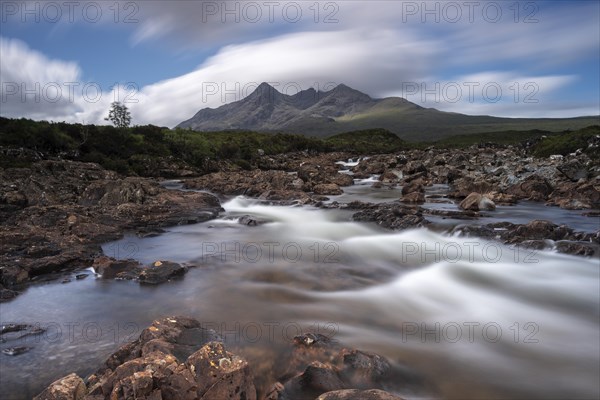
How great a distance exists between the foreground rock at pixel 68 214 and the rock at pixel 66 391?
4.59m

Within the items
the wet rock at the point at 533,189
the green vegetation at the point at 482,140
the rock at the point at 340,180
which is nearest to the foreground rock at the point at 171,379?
the wet rock at the point at 533,189

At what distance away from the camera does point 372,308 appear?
7590mm

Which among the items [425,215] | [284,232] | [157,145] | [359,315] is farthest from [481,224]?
[157,145]

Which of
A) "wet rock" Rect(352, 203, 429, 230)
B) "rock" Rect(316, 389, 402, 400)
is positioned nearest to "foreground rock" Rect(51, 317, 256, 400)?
"rock" Rect(316, 389, 402, 400)

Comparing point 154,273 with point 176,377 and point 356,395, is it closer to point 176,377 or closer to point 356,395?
point 176,377

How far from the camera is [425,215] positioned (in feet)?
48.6

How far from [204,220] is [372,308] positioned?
358 inches

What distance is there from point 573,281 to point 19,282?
12199mm

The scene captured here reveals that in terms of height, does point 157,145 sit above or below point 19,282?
above

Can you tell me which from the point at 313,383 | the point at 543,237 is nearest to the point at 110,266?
the point at 313,383

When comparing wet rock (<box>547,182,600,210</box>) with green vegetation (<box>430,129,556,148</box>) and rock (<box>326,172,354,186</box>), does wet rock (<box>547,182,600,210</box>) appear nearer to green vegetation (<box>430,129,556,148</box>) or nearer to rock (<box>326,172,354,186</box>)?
rock (<box>326,172,354,186</box>)

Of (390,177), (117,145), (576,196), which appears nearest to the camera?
(576,196)

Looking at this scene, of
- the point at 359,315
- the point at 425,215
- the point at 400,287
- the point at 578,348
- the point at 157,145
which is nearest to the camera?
the point at 578,348

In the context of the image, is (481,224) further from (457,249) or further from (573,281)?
(573,281)
